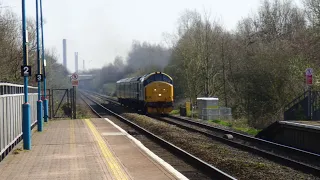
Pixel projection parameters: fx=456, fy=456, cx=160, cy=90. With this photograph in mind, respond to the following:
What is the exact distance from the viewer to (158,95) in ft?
113

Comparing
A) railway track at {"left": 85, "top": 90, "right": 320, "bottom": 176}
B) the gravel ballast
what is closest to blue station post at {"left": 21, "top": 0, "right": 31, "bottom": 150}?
the gravel ballast

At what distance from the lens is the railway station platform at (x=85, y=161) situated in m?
9.94

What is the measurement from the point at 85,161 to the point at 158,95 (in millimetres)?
22622

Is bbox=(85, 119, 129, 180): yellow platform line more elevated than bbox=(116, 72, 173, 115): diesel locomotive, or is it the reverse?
bbox=(116, 72, 173, 115): diesel locomotive

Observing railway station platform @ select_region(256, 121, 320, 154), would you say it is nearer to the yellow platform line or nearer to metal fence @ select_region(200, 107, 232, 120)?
the yellow platform line

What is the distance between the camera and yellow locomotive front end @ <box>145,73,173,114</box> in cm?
3431

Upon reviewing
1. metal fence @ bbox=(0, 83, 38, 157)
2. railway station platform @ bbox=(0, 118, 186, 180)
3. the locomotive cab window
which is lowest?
railway station platform @ bbox=(0, 118, 186, 180)

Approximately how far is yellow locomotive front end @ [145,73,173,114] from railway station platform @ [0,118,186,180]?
16.7 m

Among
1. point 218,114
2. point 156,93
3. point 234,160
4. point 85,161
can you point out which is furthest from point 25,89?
point 156,93

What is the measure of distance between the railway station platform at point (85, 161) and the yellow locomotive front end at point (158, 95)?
16708 millimetres

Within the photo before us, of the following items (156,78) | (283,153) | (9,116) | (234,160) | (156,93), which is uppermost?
(156,78)

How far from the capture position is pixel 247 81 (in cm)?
3584

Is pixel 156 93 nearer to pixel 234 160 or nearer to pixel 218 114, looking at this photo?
pixel 218 114

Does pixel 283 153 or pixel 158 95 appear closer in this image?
pixel 283 153
